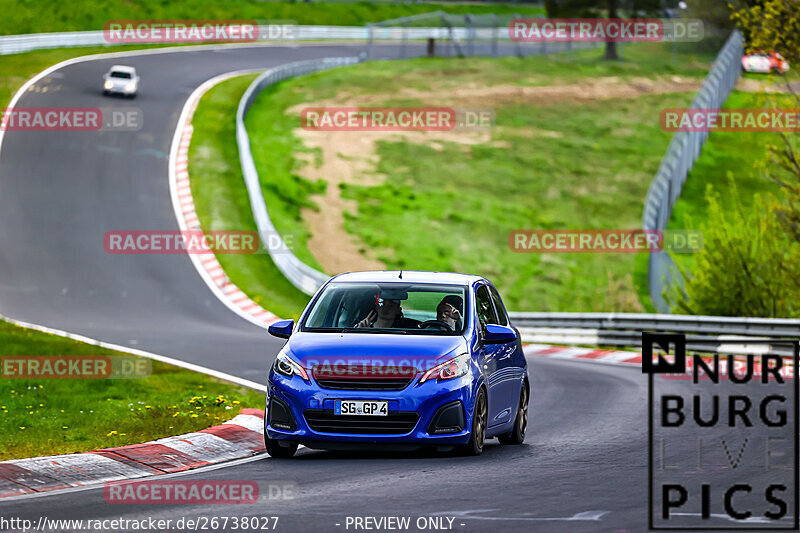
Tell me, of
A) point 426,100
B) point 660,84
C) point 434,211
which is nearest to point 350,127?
point 426,100

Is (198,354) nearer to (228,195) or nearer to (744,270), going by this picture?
(744,270)

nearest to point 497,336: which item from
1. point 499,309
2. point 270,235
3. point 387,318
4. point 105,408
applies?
point 387,318

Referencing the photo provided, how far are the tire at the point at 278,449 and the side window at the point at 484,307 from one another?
2.20 meters

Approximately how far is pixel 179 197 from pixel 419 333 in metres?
30.0

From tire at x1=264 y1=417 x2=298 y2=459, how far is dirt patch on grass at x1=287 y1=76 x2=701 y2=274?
25.1 m

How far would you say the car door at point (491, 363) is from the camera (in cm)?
1200

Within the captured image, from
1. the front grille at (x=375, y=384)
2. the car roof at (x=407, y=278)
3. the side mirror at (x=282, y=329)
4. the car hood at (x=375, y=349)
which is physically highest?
the car roof at (x=407, y=278)

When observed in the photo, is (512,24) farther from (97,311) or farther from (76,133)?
(97,311)

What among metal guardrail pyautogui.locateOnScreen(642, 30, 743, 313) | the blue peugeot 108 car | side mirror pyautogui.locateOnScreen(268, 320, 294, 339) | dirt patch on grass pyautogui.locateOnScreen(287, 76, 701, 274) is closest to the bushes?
metal guardrail pyautogui.locateOnScreen(642, 30, 743, 313)

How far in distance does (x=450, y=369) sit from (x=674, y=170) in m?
31.5

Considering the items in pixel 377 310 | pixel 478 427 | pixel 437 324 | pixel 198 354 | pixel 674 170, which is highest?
pixel 674 170

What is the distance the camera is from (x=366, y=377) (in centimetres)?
1103

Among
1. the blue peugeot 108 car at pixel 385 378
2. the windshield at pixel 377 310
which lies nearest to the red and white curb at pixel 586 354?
the windshield at pixel 377 310

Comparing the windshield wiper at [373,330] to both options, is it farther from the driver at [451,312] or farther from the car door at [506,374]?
the car door at [506,374]
